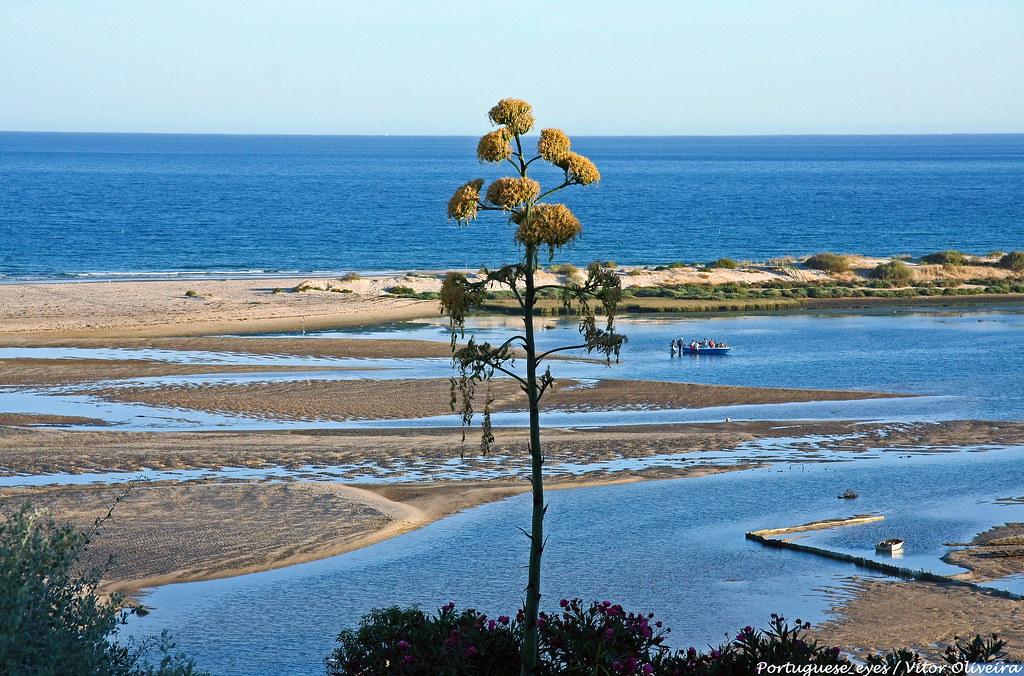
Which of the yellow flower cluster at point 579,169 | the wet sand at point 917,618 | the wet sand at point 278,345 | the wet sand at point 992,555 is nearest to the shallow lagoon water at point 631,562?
the wet sand at point 992,555

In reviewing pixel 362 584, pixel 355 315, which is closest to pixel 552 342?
pixel 355 315

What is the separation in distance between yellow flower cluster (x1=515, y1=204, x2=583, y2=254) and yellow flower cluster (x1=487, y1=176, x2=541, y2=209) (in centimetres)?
15

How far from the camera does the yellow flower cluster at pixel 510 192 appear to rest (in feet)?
32.2

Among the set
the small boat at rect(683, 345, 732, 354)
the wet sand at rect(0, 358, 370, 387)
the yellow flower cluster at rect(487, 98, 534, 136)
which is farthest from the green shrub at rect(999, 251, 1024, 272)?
the yellow flower cluster at rect(487, 98, 534, 136)

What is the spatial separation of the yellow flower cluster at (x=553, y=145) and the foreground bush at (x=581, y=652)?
490 cm

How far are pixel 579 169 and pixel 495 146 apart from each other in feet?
2.35

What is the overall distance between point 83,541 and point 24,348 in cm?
3700

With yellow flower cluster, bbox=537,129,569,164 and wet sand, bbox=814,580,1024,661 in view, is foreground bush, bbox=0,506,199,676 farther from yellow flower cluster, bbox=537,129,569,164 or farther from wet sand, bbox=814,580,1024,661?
wet sand, bbox=814,580,1024,661

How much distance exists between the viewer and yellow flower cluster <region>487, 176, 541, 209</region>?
9.81 metres

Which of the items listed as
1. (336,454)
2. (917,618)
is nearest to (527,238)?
(917,618)

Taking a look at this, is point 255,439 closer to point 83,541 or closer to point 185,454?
point 185,454

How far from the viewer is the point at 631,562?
21094 mm

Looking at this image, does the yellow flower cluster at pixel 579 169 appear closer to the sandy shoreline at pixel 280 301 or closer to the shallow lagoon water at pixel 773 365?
the shallow lagoon water at pixel 773 365

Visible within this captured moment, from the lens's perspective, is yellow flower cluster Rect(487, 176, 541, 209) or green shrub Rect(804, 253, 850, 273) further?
green shrub Rect(804, 253, 850, 273)
